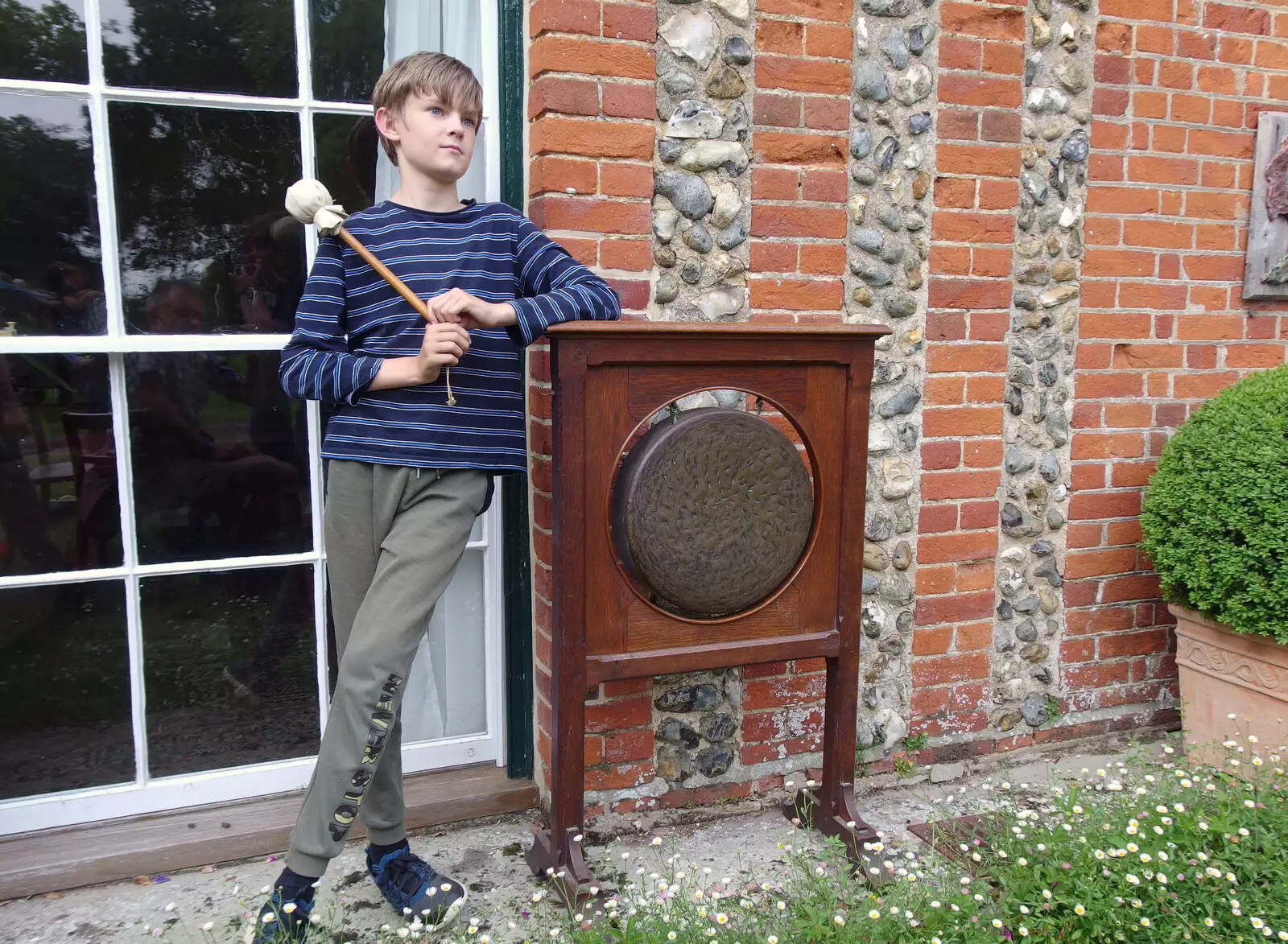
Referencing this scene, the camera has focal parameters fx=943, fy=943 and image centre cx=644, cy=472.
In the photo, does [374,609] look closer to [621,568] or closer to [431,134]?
[621,568]

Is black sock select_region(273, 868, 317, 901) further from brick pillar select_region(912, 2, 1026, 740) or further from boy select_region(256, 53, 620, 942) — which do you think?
brick pillar select_region(912, 2, 1026, 740)

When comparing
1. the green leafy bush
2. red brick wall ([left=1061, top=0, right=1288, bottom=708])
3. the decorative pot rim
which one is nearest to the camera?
the green leafy bush

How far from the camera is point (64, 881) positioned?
233cm

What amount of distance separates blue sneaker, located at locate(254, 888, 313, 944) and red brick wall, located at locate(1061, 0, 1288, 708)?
2436 mm

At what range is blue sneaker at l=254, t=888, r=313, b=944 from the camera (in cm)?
200

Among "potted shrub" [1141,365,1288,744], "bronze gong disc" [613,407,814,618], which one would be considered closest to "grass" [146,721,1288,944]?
"potted shrub" [1141,365,1288,744]

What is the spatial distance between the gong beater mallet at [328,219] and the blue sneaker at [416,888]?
112cm

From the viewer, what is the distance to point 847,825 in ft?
8.06

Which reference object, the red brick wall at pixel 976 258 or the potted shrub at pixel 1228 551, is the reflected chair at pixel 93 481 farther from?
the potted shrub at pixel 1228 551

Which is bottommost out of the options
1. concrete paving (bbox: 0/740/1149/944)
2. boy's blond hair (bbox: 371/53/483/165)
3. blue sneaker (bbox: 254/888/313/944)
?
concrete paving (bbox: 0/740/1149/944)

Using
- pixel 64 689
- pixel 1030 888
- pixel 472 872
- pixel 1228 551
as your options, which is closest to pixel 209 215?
pixel 64 689

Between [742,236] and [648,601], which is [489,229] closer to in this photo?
[742,236]

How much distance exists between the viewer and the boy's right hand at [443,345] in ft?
6.44

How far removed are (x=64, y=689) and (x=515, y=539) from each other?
1.22 m
